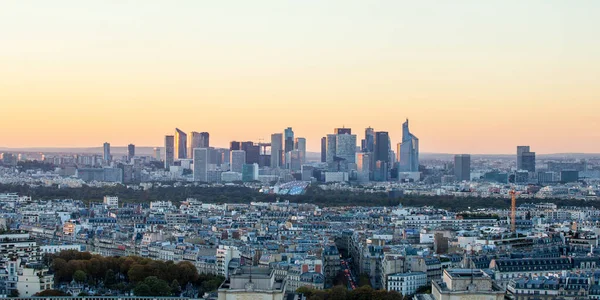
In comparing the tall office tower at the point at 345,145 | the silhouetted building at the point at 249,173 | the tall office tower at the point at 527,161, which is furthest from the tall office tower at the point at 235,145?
the tall office tower at the point at 527,161

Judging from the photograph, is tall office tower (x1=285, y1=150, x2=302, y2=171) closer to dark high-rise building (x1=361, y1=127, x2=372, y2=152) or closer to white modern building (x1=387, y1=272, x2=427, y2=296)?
dark high-rise building (x1=361, y1=127, x2=372, y2=152)

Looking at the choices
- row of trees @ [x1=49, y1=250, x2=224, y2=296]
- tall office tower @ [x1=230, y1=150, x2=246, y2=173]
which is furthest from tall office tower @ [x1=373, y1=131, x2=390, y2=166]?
row of trees @ [x1=49, y1=250, x2=224, y2=296]

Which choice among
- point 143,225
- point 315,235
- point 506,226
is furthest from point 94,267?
point 506,226

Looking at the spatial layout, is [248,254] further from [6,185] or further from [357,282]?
[6,185]

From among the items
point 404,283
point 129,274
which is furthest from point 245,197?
point 404,283

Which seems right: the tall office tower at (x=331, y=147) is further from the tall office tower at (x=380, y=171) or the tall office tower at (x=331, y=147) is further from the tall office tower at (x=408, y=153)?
the tall office tower at (x=380, y=171)
